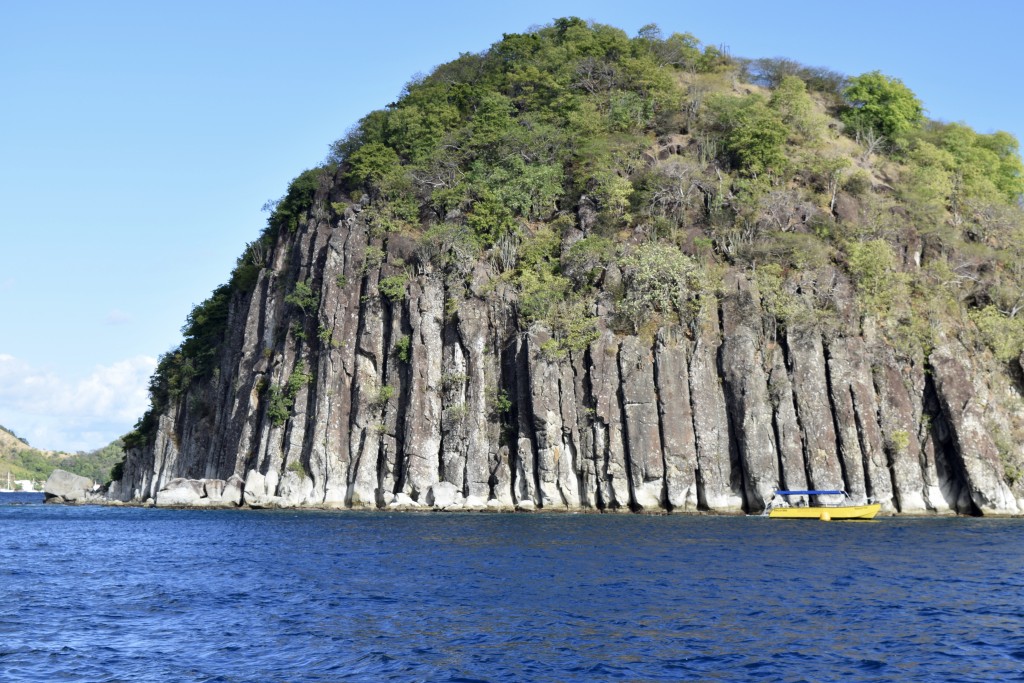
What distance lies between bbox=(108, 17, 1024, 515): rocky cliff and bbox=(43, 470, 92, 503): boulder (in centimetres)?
1052

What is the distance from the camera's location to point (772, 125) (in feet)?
281

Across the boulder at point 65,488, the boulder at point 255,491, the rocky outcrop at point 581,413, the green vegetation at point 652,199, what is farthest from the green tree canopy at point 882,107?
the boulder at point 65,488

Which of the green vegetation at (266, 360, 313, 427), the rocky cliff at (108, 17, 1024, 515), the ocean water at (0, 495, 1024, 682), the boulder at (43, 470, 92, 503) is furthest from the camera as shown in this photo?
the boulder at (43, 470, 92, 503)

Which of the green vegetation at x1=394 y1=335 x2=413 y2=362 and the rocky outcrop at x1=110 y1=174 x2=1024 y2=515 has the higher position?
the green vegetation at x1=394 y1=335 x2=413 y2=362

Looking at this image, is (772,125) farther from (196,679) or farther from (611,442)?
(196,679)

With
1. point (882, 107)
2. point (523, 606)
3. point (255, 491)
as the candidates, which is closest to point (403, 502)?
point (255, 491)

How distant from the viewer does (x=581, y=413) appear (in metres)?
71.4

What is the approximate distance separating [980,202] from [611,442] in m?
40.1

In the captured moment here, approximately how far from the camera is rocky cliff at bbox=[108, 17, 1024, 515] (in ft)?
226

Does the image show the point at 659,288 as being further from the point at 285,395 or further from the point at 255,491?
the point at 255,491

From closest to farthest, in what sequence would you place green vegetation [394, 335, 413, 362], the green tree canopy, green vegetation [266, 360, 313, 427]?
green vegetation [394, 335, 413, 362] < green vegetation [266, 360, 313, 427] < the green tree canopy

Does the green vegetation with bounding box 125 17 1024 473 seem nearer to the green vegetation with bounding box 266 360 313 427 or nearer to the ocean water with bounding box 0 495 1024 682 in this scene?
the green vegetation with bounding box 266 360 313 427

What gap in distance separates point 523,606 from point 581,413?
131 ft

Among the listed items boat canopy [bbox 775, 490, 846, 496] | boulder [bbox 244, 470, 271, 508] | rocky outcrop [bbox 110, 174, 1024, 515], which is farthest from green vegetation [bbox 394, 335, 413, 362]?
boat canopy [bbox 775, 490, 846, 496]
